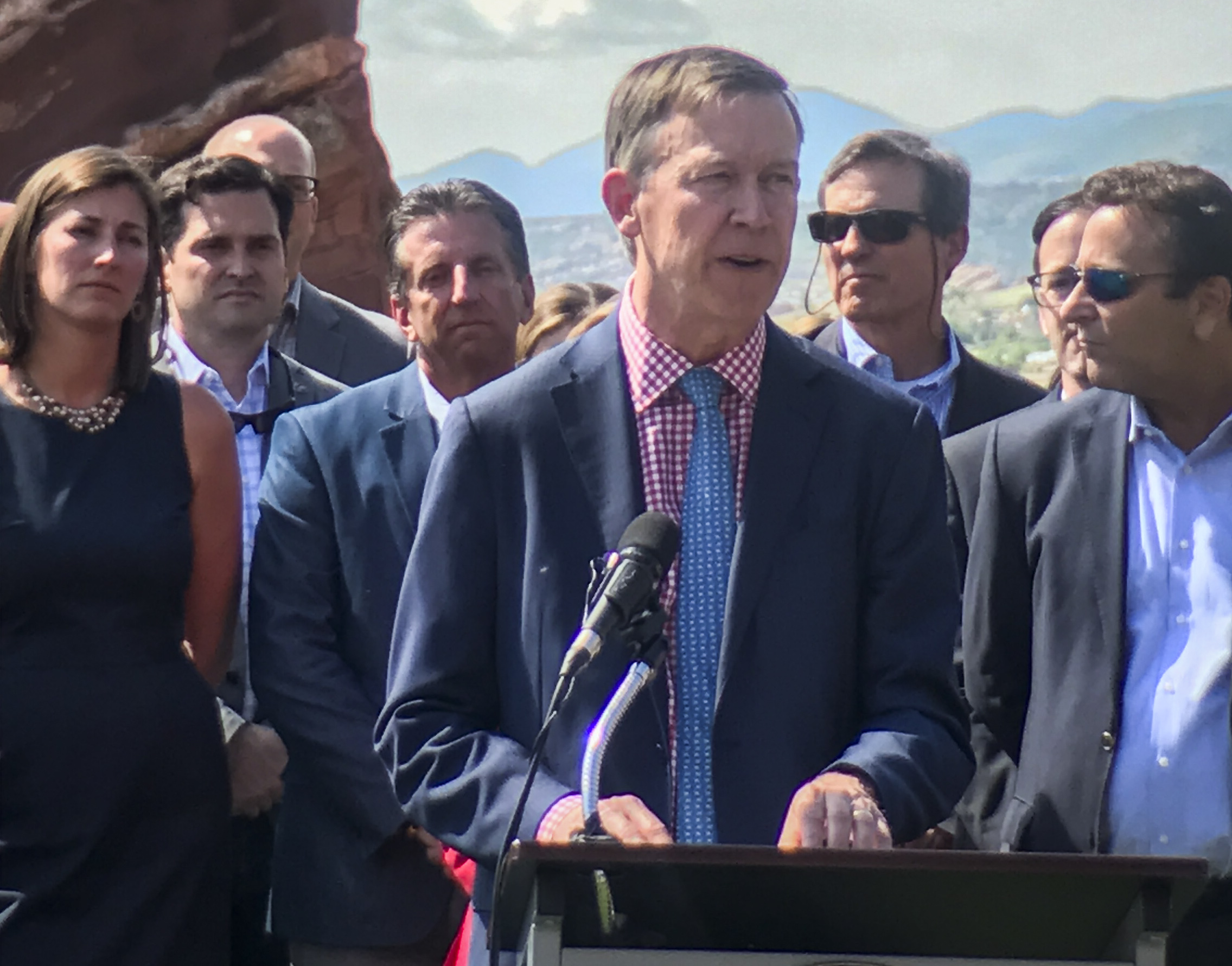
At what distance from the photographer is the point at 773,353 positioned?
8.68 feet

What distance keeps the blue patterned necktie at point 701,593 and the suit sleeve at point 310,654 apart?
1.30 meters

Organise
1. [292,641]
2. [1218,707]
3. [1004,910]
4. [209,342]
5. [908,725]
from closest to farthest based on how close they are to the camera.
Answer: [1004,910], [908,725], [1218,707], [292,641], [209,342]

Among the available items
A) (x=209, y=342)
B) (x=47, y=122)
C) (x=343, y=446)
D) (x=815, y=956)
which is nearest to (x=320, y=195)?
(x=47, y=122)

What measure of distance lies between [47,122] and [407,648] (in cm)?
684

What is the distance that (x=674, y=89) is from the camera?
2.61 meters

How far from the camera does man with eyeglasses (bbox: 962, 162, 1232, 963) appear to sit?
3.19m

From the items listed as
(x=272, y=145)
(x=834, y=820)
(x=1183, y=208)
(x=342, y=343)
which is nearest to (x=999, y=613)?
(x=1183, y=208)

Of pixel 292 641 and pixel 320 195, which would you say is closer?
pixel 292 641

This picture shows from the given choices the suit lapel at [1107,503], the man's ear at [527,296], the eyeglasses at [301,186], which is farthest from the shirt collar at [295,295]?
the suit lapel at [1107,503]

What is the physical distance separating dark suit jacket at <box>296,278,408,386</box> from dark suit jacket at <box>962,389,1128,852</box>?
228 cm

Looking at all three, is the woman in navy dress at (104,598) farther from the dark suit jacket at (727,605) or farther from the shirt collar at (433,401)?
the dark suit jacket at (727,605)

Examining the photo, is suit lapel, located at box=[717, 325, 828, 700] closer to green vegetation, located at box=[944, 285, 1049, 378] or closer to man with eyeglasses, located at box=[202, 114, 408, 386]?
man with eyeglasses, located at box=[202, 114, 408, 386]

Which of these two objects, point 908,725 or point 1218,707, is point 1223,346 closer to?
point 1218,707

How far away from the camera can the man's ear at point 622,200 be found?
2.70 m
